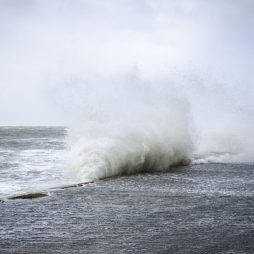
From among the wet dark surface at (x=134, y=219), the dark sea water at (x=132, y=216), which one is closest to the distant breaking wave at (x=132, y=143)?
the dark sea water at (x=132, y=216)

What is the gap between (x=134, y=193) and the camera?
15.7 m

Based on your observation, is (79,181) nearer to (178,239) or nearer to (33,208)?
(33,208)

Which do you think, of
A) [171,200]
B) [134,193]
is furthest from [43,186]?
[171,200]

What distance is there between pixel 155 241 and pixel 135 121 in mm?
18171

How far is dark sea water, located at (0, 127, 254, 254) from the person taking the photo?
952 cm

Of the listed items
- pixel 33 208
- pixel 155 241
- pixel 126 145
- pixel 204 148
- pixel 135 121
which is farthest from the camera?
pixel 204 148

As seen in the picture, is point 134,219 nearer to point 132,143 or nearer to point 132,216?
point 132,216

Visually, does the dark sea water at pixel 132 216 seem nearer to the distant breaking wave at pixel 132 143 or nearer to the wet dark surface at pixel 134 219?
the wet dark surface at pixel 134 219

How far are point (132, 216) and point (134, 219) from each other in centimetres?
35

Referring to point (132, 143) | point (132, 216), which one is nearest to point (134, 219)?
point (132, 216)

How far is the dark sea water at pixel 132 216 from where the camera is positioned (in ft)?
31.2

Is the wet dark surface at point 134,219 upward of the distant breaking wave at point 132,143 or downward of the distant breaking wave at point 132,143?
downward

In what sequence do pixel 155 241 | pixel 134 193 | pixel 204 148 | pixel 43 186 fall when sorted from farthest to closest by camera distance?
1. pixel 204 148
2. pixel 43 186
3. pixel 134 193
4. pixel 155 241

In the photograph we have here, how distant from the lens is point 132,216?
12.1m
